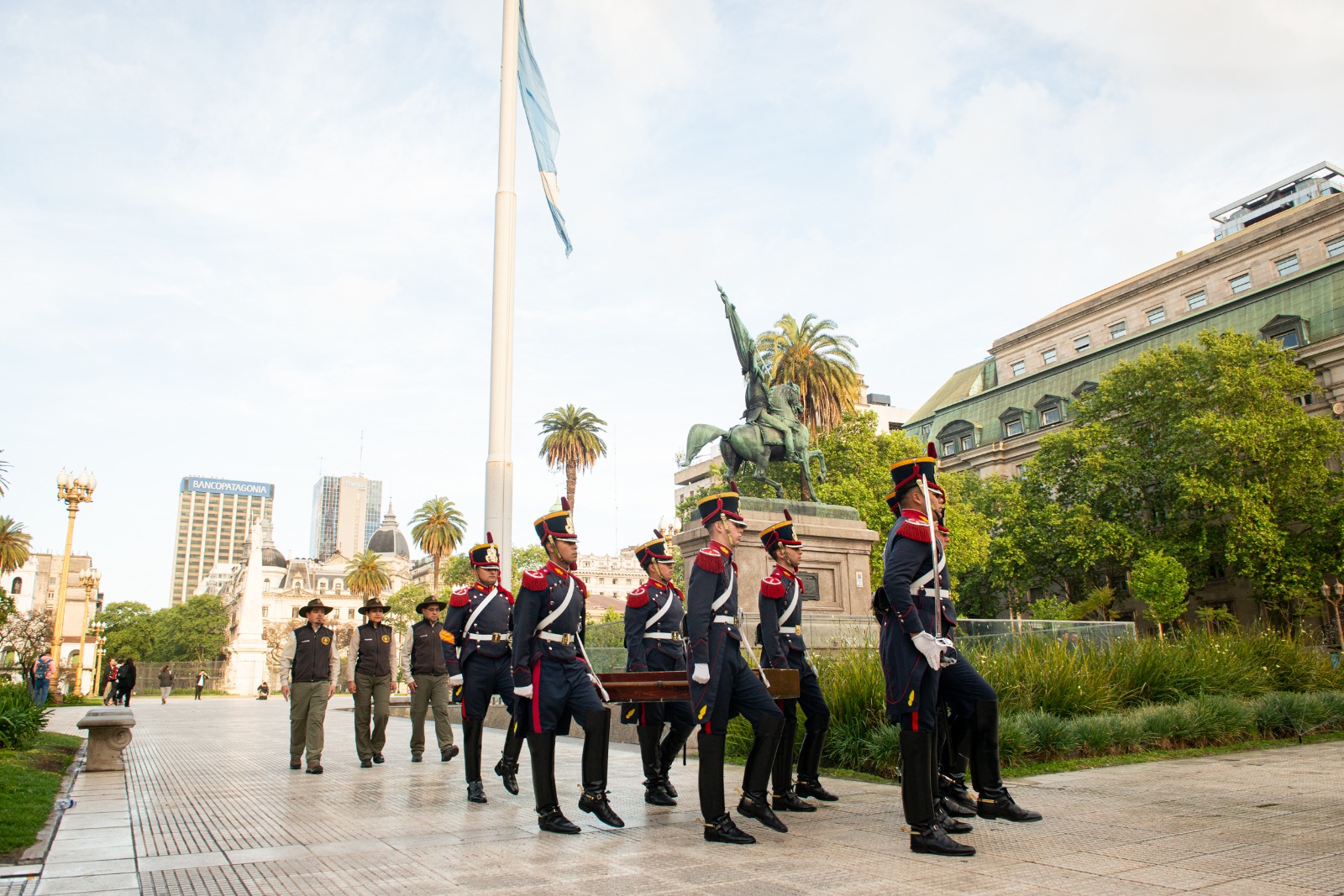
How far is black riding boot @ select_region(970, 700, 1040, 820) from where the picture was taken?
6445mm

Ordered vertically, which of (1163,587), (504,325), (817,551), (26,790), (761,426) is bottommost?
(26,790)

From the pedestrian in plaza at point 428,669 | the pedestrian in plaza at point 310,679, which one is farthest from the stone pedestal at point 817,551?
the pedestrian in plaza at point 310,679

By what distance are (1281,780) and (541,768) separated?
6.24m

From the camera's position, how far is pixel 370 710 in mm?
11930

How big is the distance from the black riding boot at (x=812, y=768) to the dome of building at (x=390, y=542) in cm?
13754

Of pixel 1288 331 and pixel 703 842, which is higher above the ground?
pixel 1288 331

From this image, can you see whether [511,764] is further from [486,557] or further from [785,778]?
[785,778]

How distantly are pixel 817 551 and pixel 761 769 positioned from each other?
11834 mm

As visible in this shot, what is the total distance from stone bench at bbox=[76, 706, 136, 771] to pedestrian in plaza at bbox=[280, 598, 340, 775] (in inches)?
69.6

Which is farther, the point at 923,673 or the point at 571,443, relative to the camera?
the point at 571,443

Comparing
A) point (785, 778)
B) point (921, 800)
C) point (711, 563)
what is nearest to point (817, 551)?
point (785, 778)

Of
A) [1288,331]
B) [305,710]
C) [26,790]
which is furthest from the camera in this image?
[1288,331]

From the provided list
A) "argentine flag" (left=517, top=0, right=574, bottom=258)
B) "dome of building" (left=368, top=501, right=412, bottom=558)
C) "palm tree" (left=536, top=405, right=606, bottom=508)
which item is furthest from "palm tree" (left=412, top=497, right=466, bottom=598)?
"dome of building" (left=368, top=501, right=412, bottom=558)

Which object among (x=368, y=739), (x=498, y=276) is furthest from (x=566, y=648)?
(x=498, y=276)
